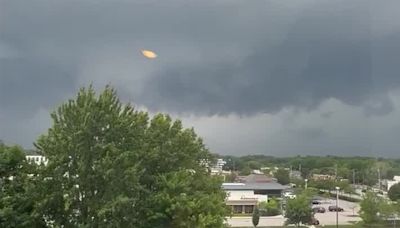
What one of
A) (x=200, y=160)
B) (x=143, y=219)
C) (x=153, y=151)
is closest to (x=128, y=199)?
(x=143, y=219)

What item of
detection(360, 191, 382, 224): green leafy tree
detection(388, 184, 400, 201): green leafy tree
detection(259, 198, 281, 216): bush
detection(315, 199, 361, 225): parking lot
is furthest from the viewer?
detection(259, 198, 281, 216): bush

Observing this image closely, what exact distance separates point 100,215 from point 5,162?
162cm

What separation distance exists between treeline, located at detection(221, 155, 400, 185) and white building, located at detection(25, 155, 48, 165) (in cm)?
1487

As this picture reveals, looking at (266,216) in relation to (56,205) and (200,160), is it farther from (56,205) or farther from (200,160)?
(56,205)

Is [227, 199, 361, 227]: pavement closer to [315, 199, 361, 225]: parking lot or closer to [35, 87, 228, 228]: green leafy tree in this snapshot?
[315, 199, 361, 225]: parking lot

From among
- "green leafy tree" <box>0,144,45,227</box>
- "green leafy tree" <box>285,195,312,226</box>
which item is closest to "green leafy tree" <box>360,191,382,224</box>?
"green leafy tree" <box>285,195,312,226</box>

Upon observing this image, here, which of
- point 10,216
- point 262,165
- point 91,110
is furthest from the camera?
point 262,165

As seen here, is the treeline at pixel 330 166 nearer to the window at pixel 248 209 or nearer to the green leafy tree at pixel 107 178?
the window at pixel 248 209

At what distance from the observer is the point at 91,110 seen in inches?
315

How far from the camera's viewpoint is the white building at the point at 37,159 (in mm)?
8001

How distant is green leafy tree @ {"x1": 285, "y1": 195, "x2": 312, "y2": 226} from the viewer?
20156 mm

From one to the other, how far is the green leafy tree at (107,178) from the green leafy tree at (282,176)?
1312 inches

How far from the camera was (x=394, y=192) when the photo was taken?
22828 mm

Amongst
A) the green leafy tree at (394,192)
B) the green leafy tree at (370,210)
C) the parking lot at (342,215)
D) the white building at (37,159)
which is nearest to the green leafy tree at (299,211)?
the parking lot at (342,215)
